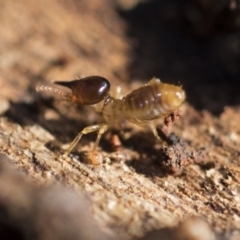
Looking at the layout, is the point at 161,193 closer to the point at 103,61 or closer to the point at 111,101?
the point at 111,101

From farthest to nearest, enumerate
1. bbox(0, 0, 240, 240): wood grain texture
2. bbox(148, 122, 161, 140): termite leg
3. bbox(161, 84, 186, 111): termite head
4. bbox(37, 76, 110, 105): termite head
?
bbox(37, 76, 110, 105): termite head
bbox(148, 122, 161, 140): termite leg
bbox(161, 84, 186, 111): termite head
bbox(0, 0, 240, 240): wood grain texture

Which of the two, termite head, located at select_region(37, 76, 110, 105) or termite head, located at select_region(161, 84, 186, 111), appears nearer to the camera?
termite head, located at select_region(161, 84, 186, 111)

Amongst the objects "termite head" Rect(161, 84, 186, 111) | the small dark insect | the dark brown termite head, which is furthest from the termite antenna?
"termite head" Rect(161, 84, 186, 111)

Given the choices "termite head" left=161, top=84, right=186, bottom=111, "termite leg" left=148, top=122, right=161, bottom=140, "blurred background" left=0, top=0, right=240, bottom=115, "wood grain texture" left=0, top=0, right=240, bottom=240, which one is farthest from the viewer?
"blurred background" left=0, top=0, right=240, bottom=115

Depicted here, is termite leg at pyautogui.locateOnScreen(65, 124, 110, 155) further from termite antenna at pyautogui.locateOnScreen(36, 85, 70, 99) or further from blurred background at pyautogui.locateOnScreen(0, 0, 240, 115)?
blurred background at pyautogui.locateOnScreen(0, 0, 240, 115)

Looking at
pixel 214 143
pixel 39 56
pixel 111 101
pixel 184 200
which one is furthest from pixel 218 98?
pixel 39 56

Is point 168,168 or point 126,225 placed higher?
point 168,168

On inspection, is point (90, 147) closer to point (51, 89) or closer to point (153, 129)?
point (153, 129)

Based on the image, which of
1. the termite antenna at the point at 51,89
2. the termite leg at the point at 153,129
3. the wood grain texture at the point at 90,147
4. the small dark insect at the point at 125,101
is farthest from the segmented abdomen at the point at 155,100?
the termite antenna at the point at 51,89

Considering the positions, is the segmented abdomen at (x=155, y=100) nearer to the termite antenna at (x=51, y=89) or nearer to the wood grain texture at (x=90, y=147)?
the wood grain texture at (x=90, y=147)
